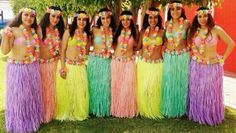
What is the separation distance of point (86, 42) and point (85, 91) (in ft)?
1.98

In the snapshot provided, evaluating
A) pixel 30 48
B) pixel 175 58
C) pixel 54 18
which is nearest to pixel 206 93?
pixel 175 58

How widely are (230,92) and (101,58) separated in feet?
11.3

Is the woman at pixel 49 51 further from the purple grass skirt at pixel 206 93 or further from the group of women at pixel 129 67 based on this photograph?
the purple grass skirt at pixel 206 93

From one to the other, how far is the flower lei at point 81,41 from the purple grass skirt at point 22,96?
1.94 ft

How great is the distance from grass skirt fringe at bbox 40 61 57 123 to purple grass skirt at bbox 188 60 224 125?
1674 mm

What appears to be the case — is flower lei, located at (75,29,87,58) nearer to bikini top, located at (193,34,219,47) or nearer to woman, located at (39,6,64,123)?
woman, located at (39,6,64,123)

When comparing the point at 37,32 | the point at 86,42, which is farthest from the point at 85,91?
the point at 37,32

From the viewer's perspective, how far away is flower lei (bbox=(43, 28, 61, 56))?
16.2 ft

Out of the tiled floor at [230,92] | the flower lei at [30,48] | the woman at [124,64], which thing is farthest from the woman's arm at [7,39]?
the tiled floor at [230,92]

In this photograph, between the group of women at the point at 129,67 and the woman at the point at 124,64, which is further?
the woman at the point at 124,64

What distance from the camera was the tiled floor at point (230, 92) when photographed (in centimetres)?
679

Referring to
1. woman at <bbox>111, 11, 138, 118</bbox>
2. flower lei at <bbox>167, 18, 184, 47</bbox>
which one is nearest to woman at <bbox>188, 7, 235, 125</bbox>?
flower lei at <bbox>167, 18, 184, 47</bbox>

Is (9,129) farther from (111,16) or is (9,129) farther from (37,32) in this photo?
(111,16)

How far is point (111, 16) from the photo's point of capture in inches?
204
